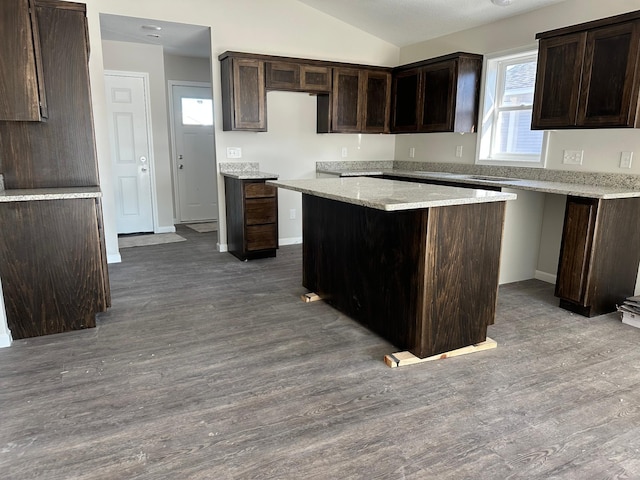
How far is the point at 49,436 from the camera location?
1882 millimetres

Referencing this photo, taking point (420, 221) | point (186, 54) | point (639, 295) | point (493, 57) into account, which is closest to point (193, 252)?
point (186, 54)

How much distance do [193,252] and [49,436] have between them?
3355 millimetres

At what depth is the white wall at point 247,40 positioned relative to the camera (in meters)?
4.43

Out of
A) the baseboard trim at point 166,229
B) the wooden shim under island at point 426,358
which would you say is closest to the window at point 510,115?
the wooden shim under island at point 426,358

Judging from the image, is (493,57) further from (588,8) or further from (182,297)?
(182,297)

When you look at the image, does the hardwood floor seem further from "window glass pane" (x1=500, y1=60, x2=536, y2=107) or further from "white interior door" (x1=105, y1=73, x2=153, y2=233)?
"white interior door" (x1=105, y1=73, x2=153, y2=233)

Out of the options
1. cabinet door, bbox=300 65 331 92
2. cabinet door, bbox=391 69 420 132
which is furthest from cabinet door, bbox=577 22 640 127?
cabinet door, bbox=300 65 331 92

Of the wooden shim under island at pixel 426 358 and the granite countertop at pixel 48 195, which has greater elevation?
the granite countertop at pixel 48 195

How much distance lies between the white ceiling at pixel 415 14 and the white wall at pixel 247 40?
179mm

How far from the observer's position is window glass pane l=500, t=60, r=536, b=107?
165 inches

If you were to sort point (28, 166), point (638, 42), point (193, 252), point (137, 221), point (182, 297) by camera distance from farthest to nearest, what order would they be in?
point (137, 221) < point (193, 252) < point (182, 297) < point (28, 166) < point (638, 42)

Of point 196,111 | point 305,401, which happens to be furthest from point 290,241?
point 305,401

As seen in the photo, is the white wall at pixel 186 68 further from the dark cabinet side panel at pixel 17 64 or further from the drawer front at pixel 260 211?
the dark cabinet side panel at pixel 17 64

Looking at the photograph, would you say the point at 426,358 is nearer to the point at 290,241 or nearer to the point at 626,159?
the point at 626,159
